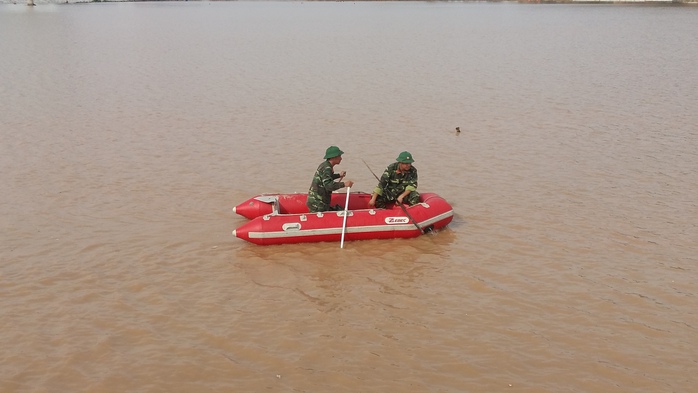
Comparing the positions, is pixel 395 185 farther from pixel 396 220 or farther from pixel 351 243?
pixel 351 243

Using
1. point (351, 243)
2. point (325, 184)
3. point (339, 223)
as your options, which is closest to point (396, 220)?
point (351, 243)

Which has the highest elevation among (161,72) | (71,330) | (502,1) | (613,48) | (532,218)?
(502,1)

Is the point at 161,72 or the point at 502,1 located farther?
the point at 502,1

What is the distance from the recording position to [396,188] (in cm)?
1130

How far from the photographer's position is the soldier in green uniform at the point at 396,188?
11156mm

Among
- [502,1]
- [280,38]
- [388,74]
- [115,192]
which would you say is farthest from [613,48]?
[502,1]

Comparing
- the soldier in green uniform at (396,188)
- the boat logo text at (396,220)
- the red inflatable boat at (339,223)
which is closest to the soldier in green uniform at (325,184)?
the red inflatable boat at (339,223)

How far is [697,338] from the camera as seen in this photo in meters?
7.89

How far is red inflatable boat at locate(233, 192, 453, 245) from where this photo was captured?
34.1ft

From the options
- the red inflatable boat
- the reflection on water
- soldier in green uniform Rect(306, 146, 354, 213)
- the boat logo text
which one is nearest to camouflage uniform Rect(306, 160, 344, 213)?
soldier in green uniform Rect(306, 146, 354, 213)

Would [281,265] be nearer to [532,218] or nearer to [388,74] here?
[532,218]

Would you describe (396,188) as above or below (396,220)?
above

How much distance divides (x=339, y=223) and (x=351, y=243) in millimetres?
402

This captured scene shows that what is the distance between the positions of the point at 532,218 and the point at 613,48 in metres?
25.5
